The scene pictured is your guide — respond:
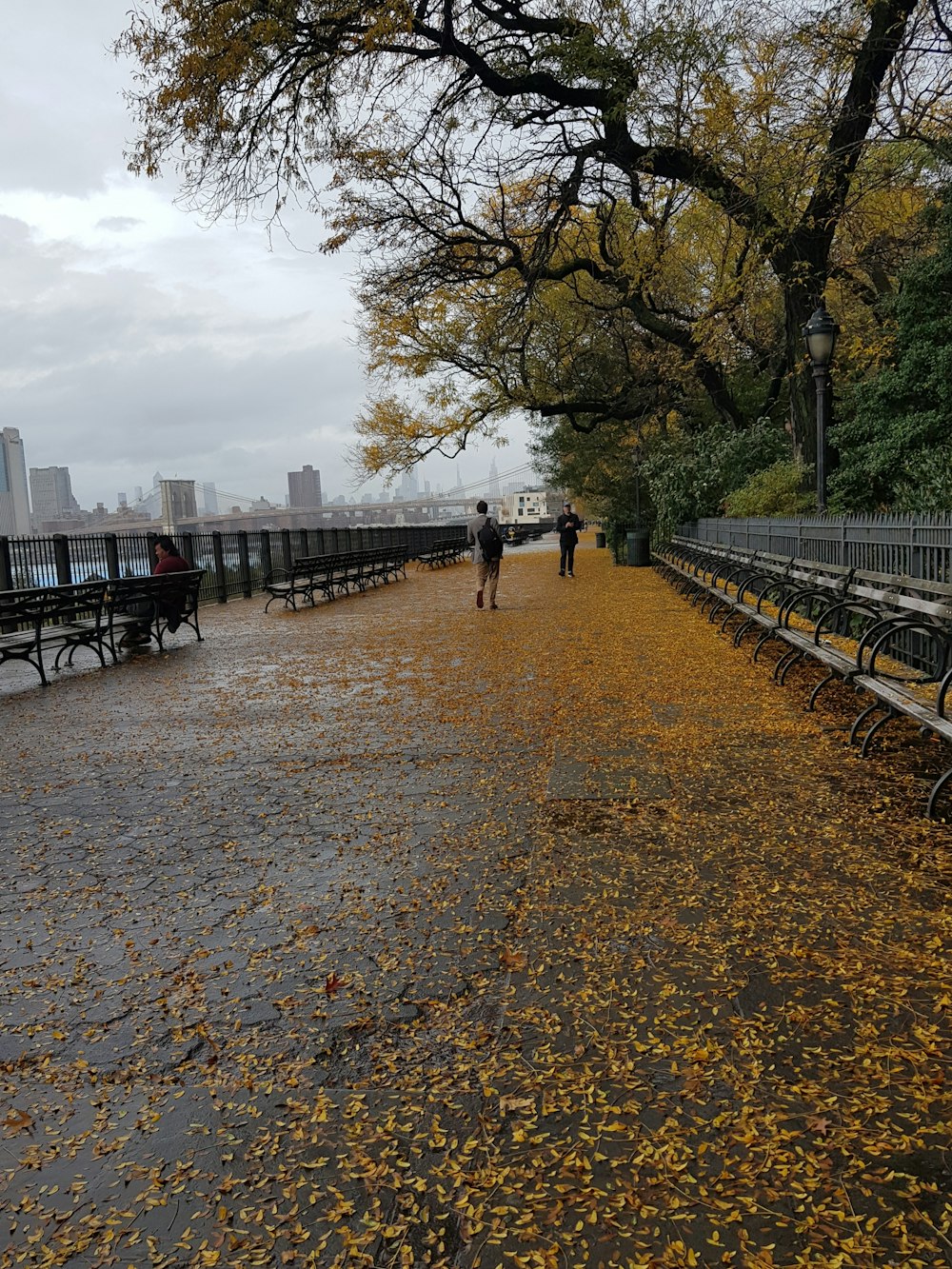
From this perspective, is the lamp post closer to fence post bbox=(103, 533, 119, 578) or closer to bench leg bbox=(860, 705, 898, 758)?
bench leg bbox=(860, 705, 898, 758)

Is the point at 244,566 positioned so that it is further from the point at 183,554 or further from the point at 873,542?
the point at 873,542

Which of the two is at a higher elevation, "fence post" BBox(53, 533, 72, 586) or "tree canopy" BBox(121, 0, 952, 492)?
"tree canopy" BBox(121, 0, 952, 492)

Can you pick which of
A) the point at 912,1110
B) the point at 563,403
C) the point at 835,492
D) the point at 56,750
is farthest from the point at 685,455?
the point at 912,1110

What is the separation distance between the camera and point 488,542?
54.4 ft

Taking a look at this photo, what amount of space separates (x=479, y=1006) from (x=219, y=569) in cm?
2126

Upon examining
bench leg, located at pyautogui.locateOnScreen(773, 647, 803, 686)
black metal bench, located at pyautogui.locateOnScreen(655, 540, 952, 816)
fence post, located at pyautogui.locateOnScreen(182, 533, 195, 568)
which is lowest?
bench leg, located at pyautogui.locateOnScreen(773, 647, 803, 686)

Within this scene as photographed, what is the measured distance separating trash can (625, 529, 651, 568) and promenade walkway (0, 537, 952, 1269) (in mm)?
23930

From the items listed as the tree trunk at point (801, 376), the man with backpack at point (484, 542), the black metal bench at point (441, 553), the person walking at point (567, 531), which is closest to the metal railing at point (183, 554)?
the black metal bench at point (441, 553)

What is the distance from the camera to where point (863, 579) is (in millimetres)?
8266

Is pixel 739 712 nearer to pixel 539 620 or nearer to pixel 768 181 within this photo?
pixel 539 620

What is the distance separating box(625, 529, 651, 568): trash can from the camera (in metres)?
30.3

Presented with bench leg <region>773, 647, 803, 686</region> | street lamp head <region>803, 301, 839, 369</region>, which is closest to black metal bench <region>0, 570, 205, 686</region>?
bench leg <region>773, 647, 803, 686</region>

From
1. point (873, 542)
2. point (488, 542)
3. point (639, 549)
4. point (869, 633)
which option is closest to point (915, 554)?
point (873, 542)

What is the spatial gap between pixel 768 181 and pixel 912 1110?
14.2m
